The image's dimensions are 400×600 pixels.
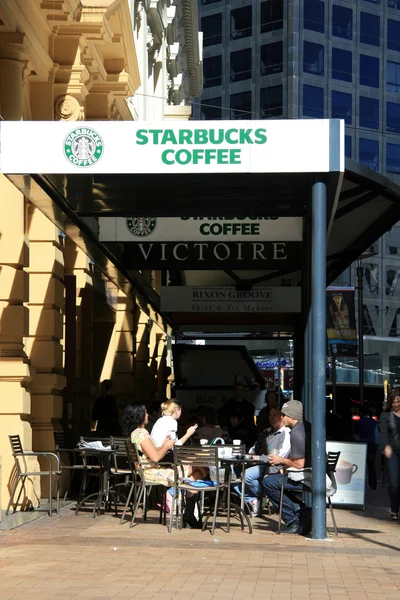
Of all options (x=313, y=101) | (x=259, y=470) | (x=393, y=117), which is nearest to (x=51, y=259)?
(x=259, y=470)

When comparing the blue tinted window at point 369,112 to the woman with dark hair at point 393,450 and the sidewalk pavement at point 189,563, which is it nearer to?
the woman with dark hair at point 393,450

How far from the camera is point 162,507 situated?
14039mm

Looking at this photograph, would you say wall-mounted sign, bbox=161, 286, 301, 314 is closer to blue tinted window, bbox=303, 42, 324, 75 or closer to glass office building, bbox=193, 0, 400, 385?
glass office building, bbox=193, 0, 400, 385

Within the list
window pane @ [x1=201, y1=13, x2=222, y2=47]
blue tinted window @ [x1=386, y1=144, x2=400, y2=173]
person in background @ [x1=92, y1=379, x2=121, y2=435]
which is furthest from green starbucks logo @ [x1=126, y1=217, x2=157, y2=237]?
window pane @ [x1=201, y1=13, x2=222, y2=47]

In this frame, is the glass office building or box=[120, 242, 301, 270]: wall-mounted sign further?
the glass office building

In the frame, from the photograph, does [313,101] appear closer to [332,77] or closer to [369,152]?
[332,77]

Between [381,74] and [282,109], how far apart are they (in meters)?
8.58

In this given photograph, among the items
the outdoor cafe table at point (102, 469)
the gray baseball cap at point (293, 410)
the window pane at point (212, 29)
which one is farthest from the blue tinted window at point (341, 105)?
the gray baseball cap at point (293, 410)

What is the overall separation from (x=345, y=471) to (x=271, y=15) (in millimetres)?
71644

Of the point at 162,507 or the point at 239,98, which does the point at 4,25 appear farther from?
the point at 239,98

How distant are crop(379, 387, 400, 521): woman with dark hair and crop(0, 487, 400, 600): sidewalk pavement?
1.46 metres

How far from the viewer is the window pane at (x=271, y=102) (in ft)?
271

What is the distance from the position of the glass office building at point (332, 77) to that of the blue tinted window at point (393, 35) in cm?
7

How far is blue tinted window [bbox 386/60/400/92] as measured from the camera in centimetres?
8644
